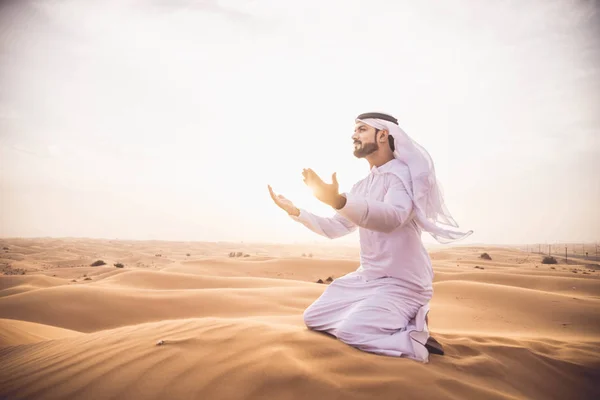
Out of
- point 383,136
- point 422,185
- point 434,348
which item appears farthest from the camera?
point 383,136

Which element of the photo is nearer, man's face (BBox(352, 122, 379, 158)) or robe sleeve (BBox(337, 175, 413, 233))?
robe sleeve (BBox(337, 175, 413, 233))

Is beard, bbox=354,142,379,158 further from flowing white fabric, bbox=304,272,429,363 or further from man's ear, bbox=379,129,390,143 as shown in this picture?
flowing white fabric, bbox=304,272,429,363

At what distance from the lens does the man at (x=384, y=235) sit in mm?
2787

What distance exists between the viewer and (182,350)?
9.12ft

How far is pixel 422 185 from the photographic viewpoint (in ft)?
10.7

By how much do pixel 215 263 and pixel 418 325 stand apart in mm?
14945

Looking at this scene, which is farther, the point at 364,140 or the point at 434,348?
the point at 364,140

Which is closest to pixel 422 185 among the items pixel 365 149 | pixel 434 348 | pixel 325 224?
pixel 365 149

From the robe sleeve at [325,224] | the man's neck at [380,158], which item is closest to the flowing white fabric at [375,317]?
the robe sleeve at [325,224]

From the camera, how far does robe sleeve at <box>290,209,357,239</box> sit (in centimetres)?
353

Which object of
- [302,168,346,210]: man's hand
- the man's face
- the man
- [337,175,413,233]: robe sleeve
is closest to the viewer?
[302,168,346,210]: man's hand

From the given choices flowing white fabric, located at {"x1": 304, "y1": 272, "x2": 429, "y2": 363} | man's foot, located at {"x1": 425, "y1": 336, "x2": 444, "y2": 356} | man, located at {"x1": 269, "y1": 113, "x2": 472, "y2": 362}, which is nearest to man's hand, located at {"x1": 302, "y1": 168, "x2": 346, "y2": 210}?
man, located at {"x1": 269, "y1": 113, "x2": 472, "y2": 362}

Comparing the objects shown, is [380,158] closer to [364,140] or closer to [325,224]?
[364,140]

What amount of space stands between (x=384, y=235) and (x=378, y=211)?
672 mm
